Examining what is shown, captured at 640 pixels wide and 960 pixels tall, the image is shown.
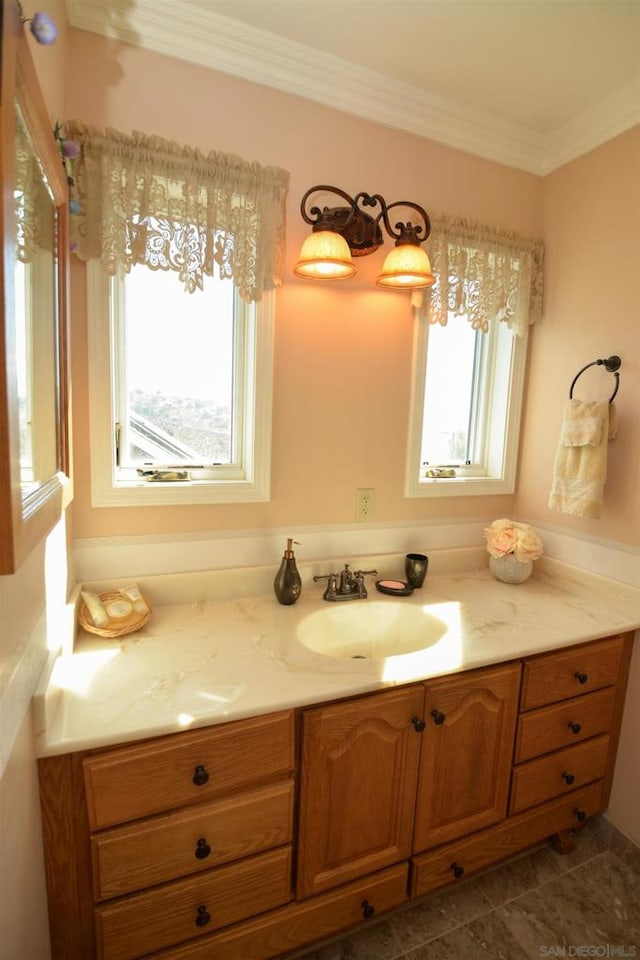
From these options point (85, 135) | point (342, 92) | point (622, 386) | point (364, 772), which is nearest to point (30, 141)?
point (85, 135)

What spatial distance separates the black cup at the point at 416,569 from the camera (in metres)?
1.71

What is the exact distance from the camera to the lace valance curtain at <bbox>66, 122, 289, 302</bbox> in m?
1.27

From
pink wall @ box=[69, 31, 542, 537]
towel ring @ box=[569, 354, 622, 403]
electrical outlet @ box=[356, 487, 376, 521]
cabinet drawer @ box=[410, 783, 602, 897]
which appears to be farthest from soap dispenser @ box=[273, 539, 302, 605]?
towel ring @ box=[569, 354, 622, 403]

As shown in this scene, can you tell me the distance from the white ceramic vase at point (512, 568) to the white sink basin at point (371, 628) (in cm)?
44

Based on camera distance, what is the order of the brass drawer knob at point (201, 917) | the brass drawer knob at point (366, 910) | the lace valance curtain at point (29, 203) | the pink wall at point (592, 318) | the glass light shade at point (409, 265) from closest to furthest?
the lace valance curtain at point (29, 203), the brass drawer knob at point (201, 917), the brass drawer knob at point (366, 910), the glass light shade at point (409, 265), the pink wall at point (592, 318)

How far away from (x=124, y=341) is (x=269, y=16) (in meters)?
0.97

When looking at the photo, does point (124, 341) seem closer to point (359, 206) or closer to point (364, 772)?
→ point (359, 206)

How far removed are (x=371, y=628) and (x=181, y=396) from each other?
994mm

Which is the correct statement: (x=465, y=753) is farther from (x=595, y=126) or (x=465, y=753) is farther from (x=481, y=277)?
(x=595, y=126)

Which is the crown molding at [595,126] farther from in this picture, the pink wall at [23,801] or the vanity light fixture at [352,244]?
the pink wall at [23,801]

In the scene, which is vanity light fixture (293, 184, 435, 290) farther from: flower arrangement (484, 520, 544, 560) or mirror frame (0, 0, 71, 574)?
flower arrangement (484, 520, 544, 560)

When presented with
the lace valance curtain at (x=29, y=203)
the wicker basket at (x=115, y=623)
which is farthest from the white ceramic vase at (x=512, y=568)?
the lace valance curtain at (x=29, y=203)

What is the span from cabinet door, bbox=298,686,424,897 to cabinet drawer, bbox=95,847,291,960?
74 mm

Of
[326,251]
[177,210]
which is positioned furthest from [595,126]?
[177,210]
